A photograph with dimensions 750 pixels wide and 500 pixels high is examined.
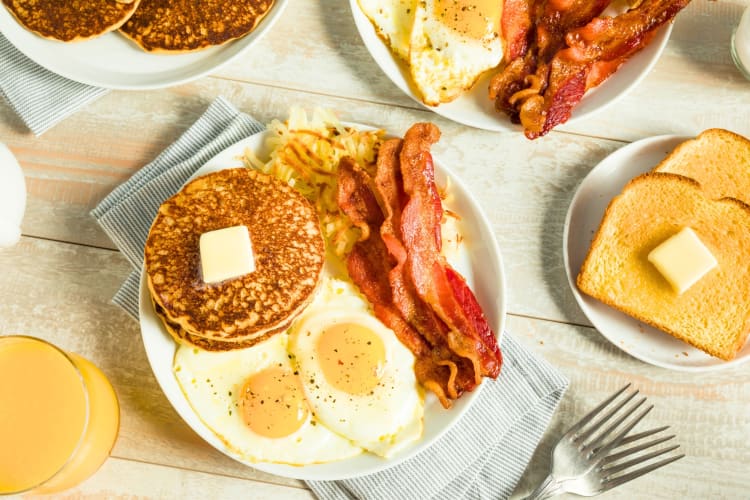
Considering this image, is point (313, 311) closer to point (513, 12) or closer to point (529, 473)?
point (529, 473)

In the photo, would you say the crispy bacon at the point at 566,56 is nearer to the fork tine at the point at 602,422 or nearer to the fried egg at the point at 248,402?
the fork tine at the point at 602,422

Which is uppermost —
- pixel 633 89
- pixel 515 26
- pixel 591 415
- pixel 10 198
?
pixel 515 26

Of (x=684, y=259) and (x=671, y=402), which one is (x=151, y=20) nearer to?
(x=684, y=259)

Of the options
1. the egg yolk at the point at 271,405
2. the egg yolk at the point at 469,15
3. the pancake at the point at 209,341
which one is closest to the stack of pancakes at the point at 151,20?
the egg yolk at the point at 469,15

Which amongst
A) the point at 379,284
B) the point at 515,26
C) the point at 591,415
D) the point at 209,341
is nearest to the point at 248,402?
the point at 209,341

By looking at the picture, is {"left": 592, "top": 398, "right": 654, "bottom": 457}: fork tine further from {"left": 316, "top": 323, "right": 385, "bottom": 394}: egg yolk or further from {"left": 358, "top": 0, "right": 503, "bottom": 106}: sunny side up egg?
{"left": 358, "top": 0, "right": 503, "bottom": 106}: sunny side up egg

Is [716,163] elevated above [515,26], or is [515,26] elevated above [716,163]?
[515,26]

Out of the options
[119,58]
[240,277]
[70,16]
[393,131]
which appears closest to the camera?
[240,277]

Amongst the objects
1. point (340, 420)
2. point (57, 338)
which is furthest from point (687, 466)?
point (57, 338)
